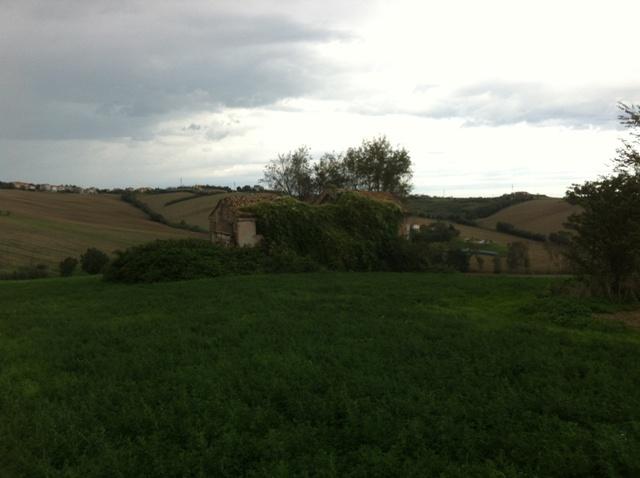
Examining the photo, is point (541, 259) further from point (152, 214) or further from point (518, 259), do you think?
point (152, 214)

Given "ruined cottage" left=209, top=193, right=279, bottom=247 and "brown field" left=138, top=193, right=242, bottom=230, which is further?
"brown field" left=138, top=193, right=242, bottom=230

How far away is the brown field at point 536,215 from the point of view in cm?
4844

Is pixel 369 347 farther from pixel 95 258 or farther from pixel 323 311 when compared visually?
pixel 95 258

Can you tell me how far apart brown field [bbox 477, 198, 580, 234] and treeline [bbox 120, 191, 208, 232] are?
32.9 metres

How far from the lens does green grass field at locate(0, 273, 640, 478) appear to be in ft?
15.3

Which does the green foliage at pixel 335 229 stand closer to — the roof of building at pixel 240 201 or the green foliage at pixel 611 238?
the roof of building at pixel 240 201

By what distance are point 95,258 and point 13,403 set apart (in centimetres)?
2720

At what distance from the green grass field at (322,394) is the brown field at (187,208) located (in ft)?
153

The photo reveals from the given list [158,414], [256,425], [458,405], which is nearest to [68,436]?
[158,414]

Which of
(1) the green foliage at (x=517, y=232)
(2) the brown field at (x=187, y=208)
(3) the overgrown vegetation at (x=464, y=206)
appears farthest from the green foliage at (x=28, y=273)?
(1) the green foliage at (x=517, y=232)

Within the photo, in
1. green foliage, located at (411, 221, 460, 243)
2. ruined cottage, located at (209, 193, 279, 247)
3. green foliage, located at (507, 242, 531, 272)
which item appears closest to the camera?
ruined cottage, located at (209, 193, 279, 247)

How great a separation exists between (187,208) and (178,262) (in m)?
46.9

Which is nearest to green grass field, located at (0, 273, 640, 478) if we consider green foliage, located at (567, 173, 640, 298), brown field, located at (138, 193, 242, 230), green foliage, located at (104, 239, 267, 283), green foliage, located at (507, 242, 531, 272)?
green foliage, located at (567, 173, 640, 298)

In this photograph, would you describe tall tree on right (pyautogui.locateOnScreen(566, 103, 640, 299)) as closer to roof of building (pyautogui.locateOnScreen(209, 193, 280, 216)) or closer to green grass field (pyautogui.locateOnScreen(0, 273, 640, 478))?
green grass field (pyautogui.locateOnScreen(0, 273, 640, 478))
